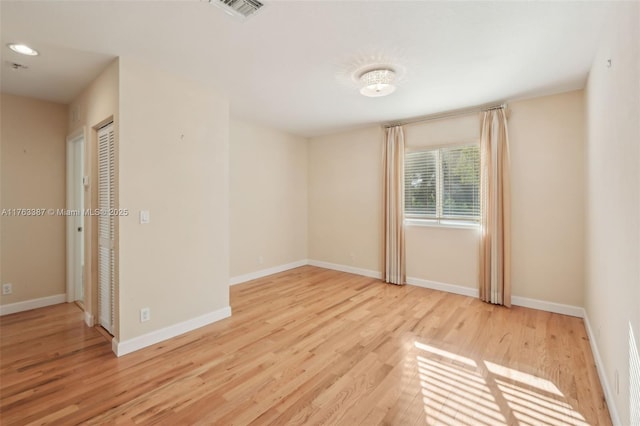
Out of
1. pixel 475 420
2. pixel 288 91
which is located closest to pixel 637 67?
pixel 475 420

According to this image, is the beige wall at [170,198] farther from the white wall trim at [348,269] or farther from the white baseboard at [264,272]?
the white wall trim at [348,269]

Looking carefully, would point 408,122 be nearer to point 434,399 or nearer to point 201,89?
point 201,89

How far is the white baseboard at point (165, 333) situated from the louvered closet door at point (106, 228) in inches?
16.9

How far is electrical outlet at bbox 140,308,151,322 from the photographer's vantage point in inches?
105

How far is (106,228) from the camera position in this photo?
286 centimetres

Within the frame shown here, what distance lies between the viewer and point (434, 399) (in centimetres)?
196

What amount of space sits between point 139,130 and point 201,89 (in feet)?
2.90

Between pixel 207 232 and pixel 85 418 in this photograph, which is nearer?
pixel 85 418

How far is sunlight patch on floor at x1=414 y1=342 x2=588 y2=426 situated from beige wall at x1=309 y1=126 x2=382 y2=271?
279 centimetres

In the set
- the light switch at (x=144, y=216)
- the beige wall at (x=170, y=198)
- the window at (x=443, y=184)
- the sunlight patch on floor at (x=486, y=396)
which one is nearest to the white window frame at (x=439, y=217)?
the window at (x=443, y=184)

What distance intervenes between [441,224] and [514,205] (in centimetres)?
99

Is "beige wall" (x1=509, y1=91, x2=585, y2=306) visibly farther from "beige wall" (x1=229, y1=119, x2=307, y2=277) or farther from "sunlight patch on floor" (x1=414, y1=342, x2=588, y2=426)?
"beige wall" (x1=229, y1=119, x2=307, y2=277)

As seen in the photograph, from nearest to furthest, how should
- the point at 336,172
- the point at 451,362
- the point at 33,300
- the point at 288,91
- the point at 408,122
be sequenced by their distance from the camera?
the point at 451,362
the point at 288,91
the point at 33,300
the point at 408,122
the point at 336,172

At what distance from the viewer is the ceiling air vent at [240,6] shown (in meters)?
1.81
